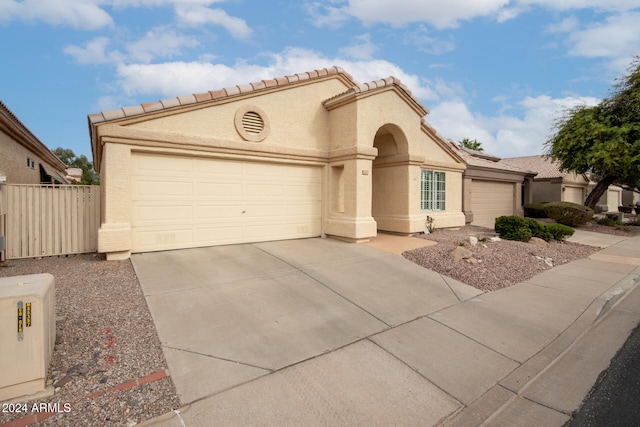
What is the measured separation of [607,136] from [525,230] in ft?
37.0

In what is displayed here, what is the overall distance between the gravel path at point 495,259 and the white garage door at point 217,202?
3651 mm

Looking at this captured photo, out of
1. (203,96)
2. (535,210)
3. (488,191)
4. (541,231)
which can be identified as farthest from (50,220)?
(535,210)

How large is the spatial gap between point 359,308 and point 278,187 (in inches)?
214

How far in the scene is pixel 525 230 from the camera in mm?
10484

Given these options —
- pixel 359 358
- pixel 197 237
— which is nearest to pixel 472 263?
pixel 359 358

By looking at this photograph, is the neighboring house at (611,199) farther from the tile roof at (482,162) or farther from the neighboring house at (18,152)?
the neighboring house at (18,152)

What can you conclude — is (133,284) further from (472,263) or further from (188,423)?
(472,263)

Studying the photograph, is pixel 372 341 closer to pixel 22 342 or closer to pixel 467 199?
pixel 22 342

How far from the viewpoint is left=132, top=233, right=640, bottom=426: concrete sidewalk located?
3.06 meters

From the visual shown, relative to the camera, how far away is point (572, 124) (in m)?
18.3

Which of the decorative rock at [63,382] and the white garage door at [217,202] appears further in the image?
the white garage door at [217,202]

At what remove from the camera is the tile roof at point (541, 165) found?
24.5 meters

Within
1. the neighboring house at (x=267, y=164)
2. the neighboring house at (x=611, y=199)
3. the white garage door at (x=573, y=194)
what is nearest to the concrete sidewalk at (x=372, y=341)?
the neighboring house at (x=267, y=164)

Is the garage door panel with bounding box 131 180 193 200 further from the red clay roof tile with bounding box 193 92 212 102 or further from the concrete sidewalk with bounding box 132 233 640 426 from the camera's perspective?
the red clay roof tile with bounding box 193 92 212 102
